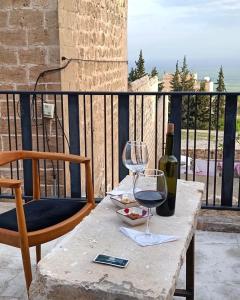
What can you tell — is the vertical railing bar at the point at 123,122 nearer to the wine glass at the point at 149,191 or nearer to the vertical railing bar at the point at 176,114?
the vertical railing bar at the point at 176,114

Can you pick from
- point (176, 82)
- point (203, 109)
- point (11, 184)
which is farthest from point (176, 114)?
point (176, 82)

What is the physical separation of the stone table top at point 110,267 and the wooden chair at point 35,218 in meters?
0.42

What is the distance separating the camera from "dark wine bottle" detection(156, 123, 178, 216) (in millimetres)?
1795

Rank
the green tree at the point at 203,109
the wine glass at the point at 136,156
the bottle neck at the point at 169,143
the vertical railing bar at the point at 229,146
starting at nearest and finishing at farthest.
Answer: the bottle neck at the point at 169,143, the wine glass at the point at 136,156, the vertical railing bar at the point at 229,146, the green tree at the point at 203,109

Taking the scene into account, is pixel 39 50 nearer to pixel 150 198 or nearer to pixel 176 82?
pixel 150 198

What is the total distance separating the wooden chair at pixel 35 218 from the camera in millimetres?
2010

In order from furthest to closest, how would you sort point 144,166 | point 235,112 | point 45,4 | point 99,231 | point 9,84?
point 9,84 → point 45,4 → point 235,112 → point 144,166 → point 99,231

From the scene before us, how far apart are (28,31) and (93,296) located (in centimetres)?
334

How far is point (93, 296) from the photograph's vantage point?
1295 mm

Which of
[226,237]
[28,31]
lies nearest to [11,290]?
[226,237]

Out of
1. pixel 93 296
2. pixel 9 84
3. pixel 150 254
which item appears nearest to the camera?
pixel 93 296

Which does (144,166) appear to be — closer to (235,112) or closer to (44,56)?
(235,112)

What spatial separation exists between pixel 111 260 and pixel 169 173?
1.83 feet

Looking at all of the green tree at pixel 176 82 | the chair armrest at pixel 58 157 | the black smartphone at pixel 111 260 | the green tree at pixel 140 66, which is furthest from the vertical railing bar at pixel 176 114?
the green tree at pixel 176 82
